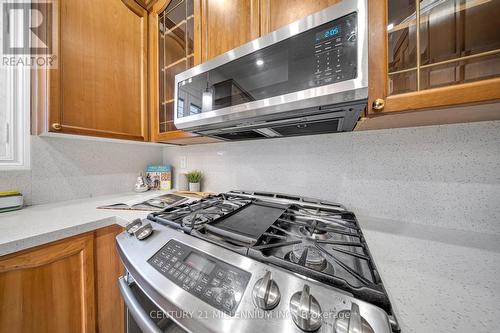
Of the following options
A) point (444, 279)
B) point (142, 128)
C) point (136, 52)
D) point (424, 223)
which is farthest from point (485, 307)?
point (136, 52)

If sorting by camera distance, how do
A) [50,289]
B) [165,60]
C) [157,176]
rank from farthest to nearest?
[157,176] < [165,60] < [50,289]

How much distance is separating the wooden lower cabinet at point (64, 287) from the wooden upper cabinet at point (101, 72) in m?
0.58

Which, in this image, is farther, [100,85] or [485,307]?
[100,85]

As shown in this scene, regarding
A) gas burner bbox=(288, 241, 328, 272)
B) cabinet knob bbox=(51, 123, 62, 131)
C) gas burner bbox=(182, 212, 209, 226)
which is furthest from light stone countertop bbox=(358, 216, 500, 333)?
cabinet knob bbox=(51, 123, 62, 131)

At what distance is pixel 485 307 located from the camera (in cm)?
33

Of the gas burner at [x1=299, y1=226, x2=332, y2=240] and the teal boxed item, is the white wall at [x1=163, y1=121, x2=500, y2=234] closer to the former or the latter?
the gas burner at [x1=299, y1=226, x2=332, y2=240]

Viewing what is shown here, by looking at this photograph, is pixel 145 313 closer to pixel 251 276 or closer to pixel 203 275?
pixel 203 275

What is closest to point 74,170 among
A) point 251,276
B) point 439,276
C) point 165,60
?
point 165,60

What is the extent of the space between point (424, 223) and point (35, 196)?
2.02 meters

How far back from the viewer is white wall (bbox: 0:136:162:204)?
3.21 ft

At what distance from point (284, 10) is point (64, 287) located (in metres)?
1.41

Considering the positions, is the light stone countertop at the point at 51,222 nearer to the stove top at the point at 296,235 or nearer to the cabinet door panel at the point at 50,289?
the cabinet door panel at the point at 50,289

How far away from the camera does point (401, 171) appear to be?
2.48ft

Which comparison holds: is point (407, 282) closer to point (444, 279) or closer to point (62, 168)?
point (444, 279)
